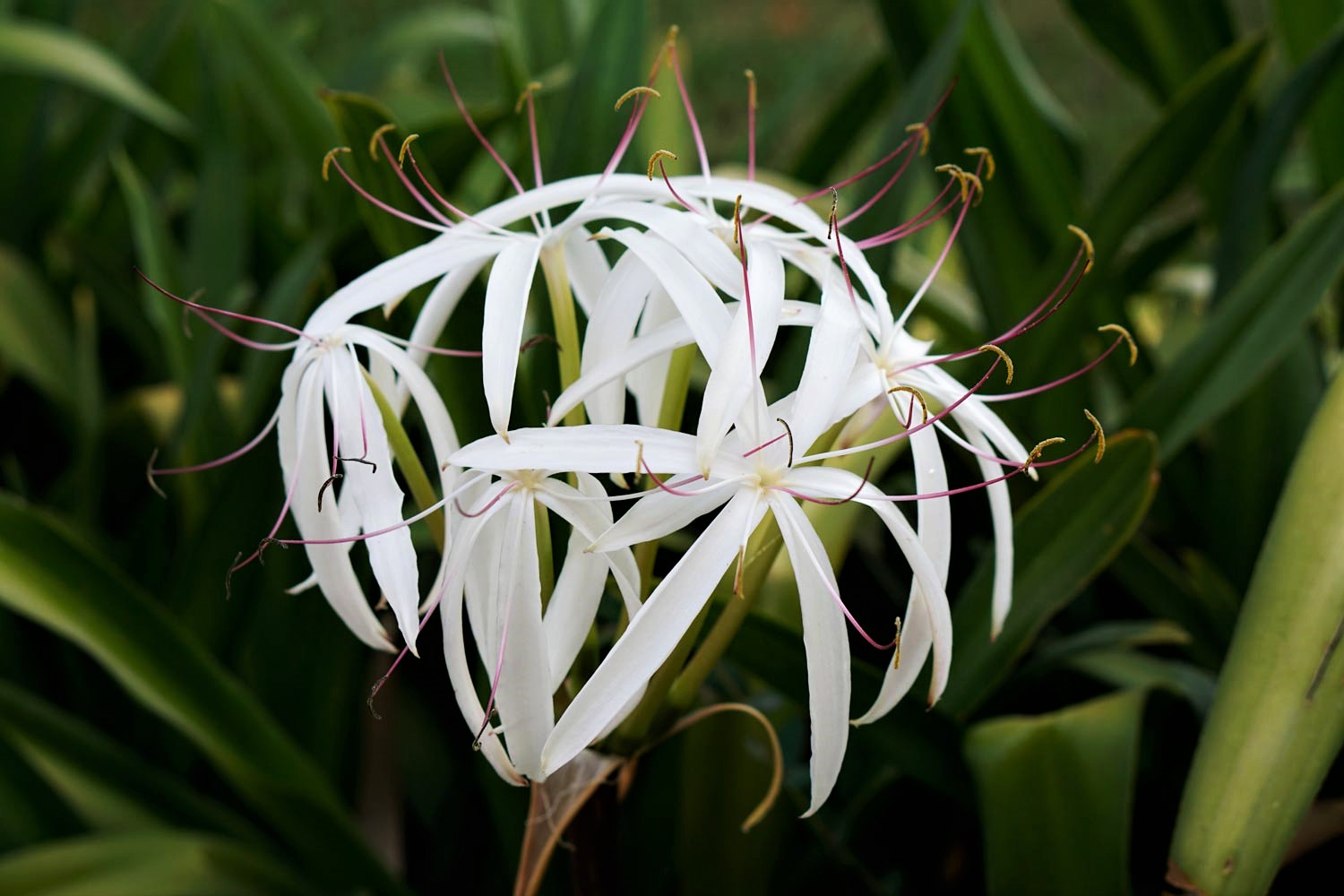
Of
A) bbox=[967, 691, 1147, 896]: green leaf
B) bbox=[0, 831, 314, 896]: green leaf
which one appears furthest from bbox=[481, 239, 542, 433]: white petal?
bbox=[0, 831, 314, 896]: green leaf

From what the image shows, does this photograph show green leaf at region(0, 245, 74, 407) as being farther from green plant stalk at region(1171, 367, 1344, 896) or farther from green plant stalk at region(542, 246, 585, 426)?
green plant stalk at region(1171, 367, 1344, 896)

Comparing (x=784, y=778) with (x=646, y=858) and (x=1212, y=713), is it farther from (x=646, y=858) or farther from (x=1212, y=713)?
(x=1212, y=713)

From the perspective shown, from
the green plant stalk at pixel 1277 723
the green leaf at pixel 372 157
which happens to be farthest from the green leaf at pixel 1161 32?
the green leaf at pixel 372 157

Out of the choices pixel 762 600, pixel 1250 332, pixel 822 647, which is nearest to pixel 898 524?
pixel 822 647

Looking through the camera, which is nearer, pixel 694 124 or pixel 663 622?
pixel 663 622

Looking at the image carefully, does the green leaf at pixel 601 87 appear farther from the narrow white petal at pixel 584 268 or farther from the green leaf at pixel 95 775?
the green leaf at pixel 95 775

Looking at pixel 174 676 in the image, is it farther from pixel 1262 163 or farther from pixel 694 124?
pixel 1262 163
